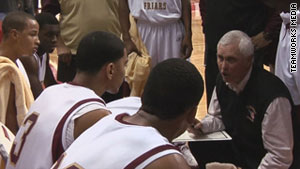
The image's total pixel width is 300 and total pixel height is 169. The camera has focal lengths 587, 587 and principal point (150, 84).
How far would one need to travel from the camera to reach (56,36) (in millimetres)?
4590

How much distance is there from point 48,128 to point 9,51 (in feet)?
4.71

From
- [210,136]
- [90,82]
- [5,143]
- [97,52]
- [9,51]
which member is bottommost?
[210,136]

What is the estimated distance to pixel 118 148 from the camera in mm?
1691

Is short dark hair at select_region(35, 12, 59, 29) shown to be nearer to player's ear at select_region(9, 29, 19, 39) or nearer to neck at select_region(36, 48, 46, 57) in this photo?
neck at select_region(36, 48, 46, 57)

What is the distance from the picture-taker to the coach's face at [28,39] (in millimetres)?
3607

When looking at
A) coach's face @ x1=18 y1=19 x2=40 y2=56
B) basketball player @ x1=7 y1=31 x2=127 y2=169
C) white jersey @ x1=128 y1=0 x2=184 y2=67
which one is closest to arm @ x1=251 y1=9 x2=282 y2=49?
white jersey @ x1=128 y1=0 x2=184 y2=67

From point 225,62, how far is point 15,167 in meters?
1.44

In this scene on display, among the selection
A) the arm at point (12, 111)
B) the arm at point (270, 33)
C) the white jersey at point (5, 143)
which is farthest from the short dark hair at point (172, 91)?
the arm at point (270, 33)

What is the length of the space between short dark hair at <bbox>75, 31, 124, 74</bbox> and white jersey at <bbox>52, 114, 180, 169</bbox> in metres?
0.72

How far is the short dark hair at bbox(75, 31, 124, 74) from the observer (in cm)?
251

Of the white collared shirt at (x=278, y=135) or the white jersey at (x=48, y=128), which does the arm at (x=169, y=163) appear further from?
the white collared shirt at (x=278, y=135)

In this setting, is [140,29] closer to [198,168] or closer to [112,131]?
[198,168]

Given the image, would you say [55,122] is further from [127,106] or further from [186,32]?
[186,32]

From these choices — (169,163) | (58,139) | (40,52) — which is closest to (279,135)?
(58,139)
